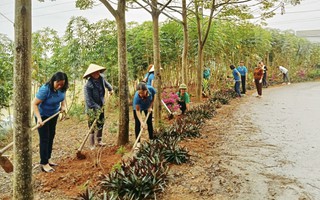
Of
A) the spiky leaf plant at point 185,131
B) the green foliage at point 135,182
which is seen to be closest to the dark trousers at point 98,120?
the green foliage at point 135,182

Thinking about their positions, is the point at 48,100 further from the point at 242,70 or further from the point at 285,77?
the point at 285,77

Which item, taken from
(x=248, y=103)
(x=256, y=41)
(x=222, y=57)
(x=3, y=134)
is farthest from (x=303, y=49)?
(x=3, y=134)

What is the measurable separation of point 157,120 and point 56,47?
534 cm

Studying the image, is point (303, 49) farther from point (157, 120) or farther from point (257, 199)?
point (257, 199)

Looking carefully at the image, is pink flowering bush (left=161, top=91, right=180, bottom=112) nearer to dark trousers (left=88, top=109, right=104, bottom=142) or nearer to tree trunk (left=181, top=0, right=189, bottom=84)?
tree trunk (left=181, top=0, right=189, bottom=84)

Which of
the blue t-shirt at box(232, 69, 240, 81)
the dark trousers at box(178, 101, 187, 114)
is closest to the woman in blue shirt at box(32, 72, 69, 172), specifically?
the dark trousers at box(178, 101, 187, 114)

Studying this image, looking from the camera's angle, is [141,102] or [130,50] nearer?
[141,102]

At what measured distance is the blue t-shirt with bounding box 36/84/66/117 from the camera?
182 inches

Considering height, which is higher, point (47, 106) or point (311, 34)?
point (311, 34)

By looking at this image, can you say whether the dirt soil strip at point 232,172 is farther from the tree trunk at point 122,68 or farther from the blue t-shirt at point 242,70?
the blue t-shirt at point 242,70

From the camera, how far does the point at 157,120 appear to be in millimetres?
6977

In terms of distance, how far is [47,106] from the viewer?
480cm

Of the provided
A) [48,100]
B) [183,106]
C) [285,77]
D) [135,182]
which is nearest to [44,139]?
[48,100]

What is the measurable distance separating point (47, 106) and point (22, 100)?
2.26 meters
